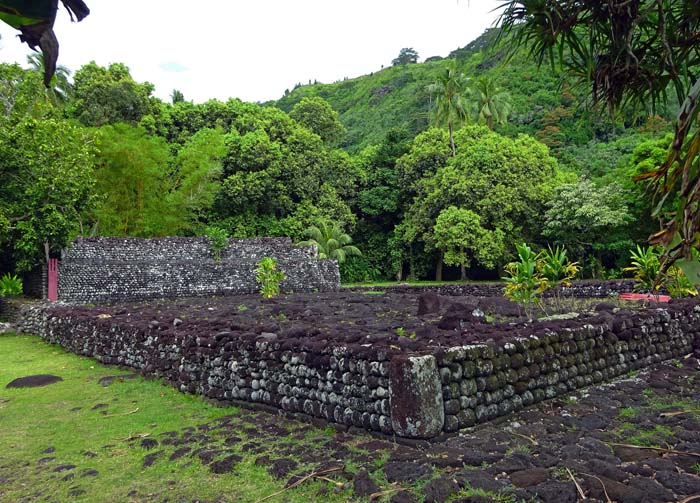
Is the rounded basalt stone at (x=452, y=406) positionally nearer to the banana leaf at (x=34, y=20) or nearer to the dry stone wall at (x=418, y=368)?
the dry stone wall at (x=418, y=368)

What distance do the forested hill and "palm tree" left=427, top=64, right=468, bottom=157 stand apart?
74.6 inches

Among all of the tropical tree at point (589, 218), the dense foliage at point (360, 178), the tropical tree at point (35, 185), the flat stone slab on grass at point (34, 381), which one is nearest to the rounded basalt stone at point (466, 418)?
the flat stone slab on grass at point (34, 381)

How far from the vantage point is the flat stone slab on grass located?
9102 millimetres

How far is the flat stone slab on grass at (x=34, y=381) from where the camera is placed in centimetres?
910

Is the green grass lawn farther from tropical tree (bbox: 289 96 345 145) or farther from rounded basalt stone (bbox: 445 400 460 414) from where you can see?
tropical tree (bbox: 289 96 345 145)

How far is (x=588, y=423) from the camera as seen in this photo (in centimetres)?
561

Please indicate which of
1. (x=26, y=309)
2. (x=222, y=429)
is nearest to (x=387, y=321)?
(x=222, y=429)

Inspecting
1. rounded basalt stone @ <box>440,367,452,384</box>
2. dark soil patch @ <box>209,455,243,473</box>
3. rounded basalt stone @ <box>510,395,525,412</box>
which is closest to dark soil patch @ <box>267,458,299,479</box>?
dark soil patch @ <box>209,455,243,473</box>

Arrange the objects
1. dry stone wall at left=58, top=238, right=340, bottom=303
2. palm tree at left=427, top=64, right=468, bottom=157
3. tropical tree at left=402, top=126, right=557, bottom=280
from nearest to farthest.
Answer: dry stone wall at left=58, top=238, right=340, bottom=303 → tropical tree at left=402, top=126, right=557, bottom=280 → palm tree at left=427, top=64, right=468, bottom=157

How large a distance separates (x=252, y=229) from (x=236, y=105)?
9857 mm

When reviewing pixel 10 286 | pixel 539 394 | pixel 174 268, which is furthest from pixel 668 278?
pixel 10 286

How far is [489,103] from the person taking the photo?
3894cm

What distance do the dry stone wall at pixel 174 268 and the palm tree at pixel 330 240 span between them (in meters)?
3.38

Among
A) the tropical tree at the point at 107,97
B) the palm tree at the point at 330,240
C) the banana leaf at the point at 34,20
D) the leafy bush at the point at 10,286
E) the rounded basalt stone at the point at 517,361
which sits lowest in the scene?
the rounded basalt stone at the point at 517,361
